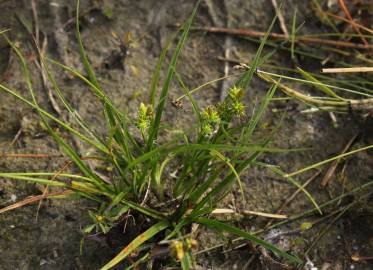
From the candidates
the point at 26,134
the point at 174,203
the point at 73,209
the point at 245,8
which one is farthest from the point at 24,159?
the point at 245,8

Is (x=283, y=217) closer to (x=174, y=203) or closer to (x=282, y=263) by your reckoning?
(x=282, y=263)

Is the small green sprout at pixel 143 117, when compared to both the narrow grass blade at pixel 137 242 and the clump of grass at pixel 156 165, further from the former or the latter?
the narrow grass blade at pixel 137 242

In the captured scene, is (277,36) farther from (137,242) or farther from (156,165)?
(137,242)

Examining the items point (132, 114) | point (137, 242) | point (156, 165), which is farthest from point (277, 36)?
point (137, 242)

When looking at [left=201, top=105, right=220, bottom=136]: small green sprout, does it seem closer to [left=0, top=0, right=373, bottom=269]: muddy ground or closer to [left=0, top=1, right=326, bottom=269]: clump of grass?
[left=0, top=1, right=326, bottom=269]: clump of grass

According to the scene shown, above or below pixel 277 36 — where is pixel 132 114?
below
